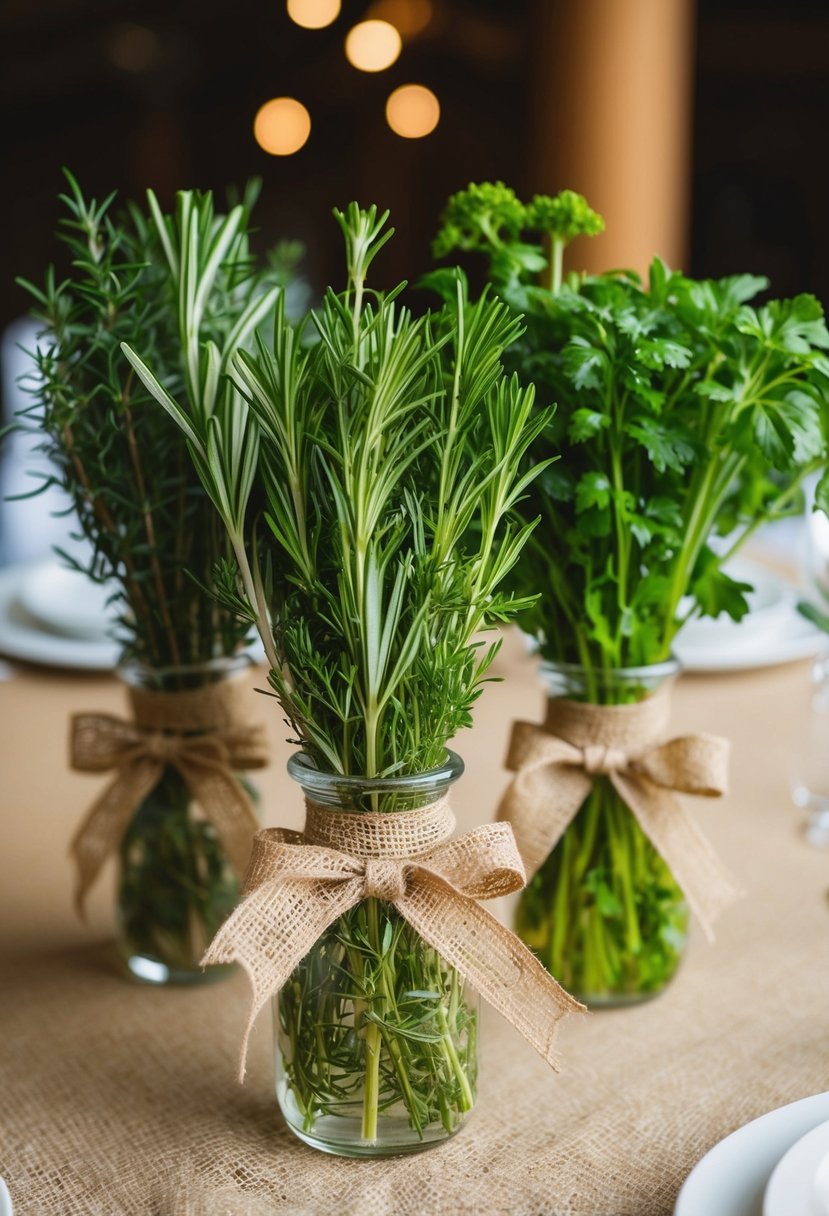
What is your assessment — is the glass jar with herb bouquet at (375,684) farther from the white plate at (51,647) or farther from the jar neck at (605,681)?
the white plate at (51,647)

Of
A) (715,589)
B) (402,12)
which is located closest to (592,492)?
(715,589)

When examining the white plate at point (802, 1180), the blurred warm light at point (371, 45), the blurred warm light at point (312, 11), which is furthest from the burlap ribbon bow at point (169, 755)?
the blurred warm light at point (312, 11)

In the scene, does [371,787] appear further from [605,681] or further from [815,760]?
[815,760]

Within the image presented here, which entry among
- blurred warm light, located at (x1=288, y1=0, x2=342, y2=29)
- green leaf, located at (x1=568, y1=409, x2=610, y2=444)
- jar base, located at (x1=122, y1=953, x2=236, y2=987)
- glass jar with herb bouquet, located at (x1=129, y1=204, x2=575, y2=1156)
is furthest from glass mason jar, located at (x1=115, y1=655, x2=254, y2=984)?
blurred warm light, located at (x1=288, y1=0, x2=342, y2=29)

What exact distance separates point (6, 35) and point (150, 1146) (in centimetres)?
549

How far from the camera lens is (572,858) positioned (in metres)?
0.77

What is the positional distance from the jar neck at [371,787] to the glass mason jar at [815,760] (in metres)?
0.49

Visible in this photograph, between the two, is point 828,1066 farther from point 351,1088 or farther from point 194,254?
point 194,254

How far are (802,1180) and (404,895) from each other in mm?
208

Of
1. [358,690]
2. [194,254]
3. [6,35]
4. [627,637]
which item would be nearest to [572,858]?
[627,637]

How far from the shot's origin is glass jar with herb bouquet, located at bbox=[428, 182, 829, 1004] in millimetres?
683

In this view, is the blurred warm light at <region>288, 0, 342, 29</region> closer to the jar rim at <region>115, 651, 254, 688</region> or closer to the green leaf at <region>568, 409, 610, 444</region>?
the jar rim at <region>115, 651, 254, 688</region>

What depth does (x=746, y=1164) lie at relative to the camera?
22.2 inches

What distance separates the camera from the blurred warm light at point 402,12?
216 inches
